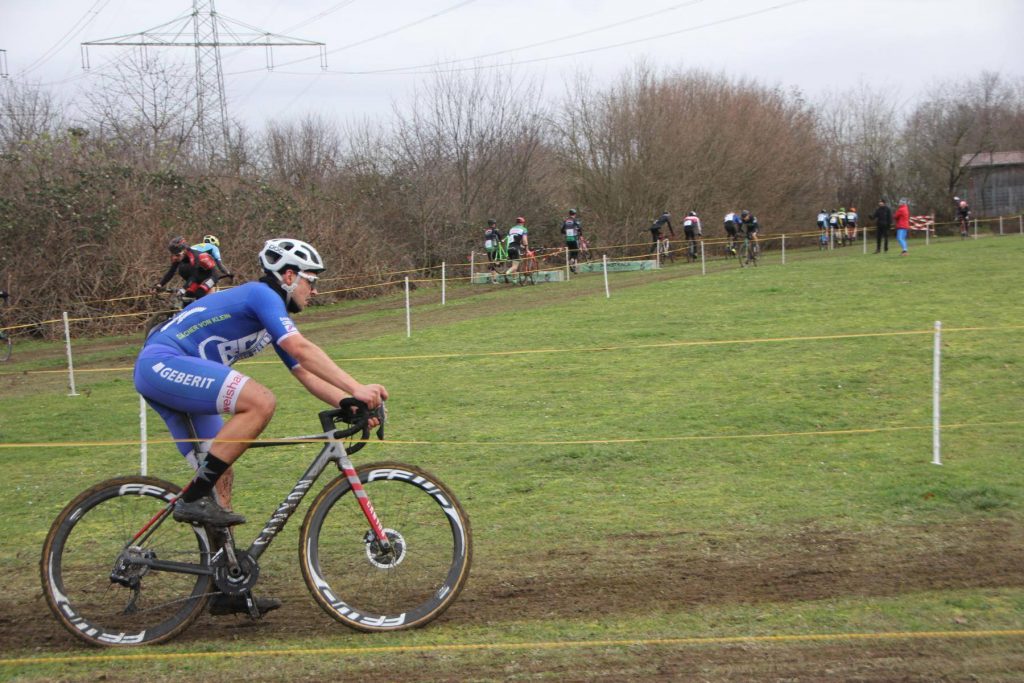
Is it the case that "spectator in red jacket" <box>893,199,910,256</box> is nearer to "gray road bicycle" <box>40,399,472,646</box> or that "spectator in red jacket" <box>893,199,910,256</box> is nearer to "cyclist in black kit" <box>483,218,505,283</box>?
"cyclist in black kit" <box>483,218,505,283</box>

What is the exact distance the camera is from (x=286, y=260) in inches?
200

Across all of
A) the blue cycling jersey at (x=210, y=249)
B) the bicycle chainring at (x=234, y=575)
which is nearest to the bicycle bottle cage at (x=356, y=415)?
the bicycle chainring at (x=234, y=575)

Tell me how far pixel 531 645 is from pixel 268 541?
5.29ft

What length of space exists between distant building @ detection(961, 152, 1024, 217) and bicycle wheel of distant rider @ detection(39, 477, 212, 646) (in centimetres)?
7657

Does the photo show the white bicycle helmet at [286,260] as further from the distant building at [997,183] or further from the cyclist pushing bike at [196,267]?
the distant building at [997,183]

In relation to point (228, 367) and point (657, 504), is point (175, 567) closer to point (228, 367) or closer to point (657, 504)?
point (228, 367)

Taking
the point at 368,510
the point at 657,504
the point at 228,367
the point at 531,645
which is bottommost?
the point at 657,504

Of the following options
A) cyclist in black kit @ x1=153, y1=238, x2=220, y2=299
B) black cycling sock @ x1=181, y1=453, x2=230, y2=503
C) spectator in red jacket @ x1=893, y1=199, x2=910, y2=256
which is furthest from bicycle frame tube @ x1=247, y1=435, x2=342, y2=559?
spectator in red jacket @ x1=893, y1=199, x2=910, y2=256

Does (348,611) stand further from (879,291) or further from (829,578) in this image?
(879,291)

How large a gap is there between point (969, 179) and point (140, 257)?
208 ft

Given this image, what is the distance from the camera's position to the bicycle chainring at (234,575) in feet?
17.0

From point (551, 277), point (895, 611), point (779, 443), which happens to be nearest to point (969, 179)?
point (551, 277)

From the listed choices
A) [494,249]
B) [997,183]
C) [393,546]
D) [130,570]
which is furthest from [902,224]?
[997,183]

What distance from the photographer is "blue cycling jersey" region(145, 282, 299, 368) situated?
4.89 metres
